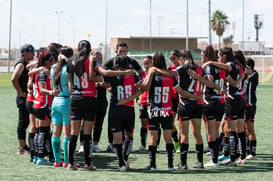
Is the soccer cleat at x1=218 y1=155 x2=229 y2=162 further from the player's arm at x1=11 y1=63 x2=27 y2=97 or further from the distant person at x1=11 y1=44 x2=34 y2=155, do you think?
the player's arm at x1=11 y1=63 x2=27 y2=97

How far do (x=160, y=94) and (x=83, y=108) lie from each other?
1300 millimetres

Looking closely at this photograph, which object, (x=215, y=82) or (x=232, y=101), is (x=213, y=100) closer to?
(x=215, y=82)

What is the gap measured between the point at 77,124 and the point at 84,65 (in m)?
1.00

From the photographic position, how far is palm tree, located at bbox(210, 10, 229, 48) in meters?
98.8

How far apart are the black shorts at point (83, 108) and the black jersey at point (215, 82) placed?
2.02 m

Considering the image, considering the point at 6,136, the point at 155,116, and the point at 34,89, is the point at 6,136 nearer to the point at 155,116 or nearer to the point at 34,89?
the point at 34,89

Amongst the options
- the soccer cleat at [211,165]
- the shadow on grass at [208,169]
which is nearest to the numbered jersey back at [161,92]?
the shadow on grass at [208,169]

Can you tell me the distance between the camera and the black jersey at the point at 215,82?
9664 millimetres

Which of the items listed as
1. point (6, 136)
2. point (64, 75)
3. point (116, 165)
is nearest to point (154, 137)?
point (116, 165)

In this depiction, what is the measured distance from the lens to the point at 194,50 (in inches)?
3322

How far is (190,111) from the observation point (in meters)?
9.43

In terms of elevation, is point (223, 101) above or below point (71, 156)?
above

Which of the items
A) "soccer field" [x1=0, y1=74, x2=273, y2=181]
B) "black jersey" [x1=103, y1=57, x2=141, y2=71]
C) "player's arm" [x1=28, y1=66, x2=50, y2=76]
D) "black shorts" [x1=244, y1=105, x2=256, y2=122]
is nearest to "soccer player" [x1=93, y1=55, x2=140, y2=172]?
"black jersey" [x1=103, y1=57, x2=141, y2=71]

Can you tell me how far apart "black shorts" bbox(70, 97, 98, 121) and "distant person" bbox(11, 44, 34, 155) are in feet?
7.28
